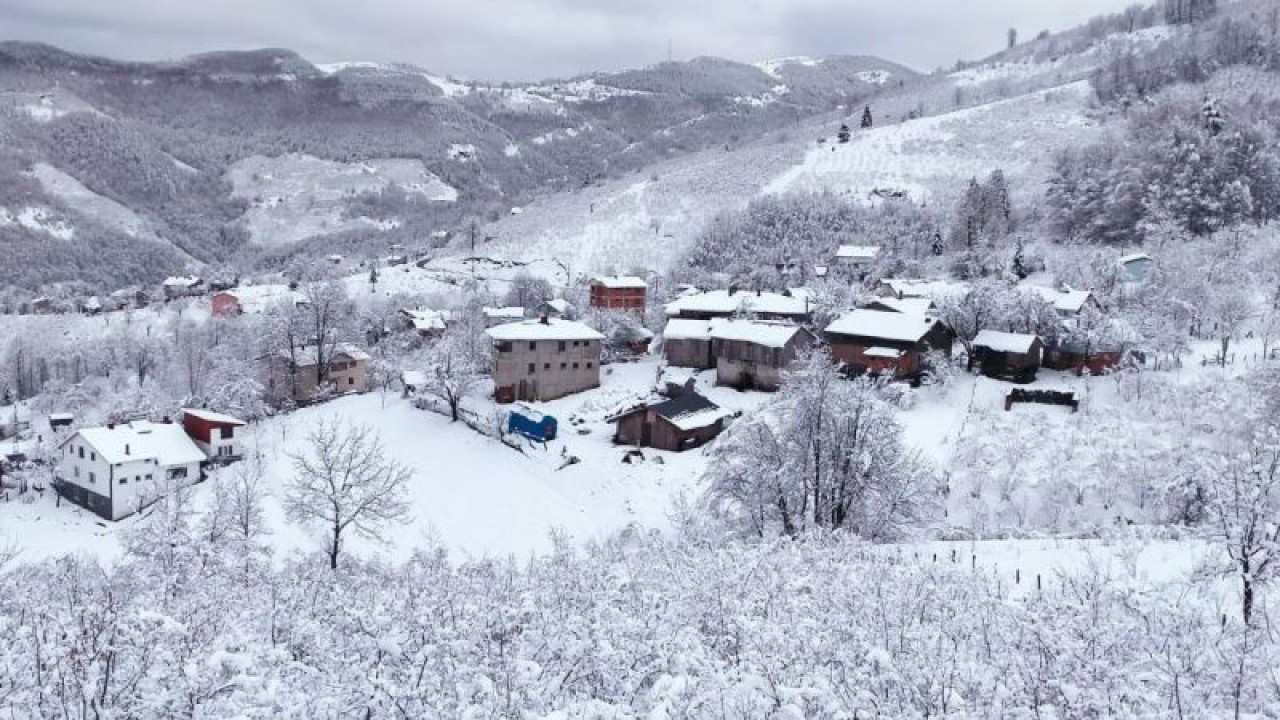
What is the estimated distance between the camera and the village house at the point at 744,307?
5766 cm

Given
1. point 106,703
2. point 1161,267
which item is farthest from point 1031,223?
point 106,703

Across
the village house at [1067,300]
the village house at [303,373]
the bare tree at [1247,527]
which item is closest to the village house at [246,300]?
the village house at [303,373]

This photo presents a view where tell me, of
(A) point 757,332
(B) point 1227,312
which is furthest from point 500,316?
(B) point 1227,312

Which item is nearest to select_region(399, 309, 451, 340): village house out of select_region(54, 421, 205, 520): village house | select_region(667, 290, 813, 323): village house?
select_region(667, 290, 813, 323): village house

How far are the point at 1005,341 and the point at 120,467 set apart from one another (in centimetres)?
4632

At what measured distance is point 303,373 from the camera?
195 ft

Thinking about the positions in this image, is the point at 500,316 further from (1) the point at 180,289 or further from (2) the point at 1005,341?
(1) the point at 180,289

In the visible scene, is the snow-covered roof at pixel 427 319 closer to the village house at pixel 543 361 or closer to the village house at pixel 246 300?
the village house at pixel 246 300

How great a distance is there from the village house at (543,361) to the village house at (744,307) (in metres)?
10.7

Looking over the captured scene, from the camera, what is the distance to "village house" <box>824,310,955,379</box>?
151 ft

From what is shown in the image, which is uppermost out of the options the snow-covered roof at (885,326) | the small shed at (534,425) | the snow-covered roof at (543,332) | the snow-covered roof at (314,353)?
the snow-covered roof at (885,326)

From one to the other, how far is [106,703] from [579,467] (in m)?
31.1

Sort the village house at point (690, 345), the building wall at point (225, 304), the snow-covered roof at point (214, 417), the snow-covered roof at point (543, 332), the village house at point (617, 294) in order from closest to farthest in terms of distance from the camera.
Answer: the snow-covered roof at point (214, 417)
the snow-covered roof at point (543, 332)
the village house at point (690, 345)
the village house at point (617, 294)
the building wall at point (225, 304)

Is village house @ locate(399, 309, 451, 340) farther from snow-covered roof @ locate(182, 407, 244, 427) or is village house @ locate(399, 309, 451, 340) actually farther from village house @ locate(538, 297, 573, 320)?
snow-covered roof @ locate(182, 407, 244, 427)
